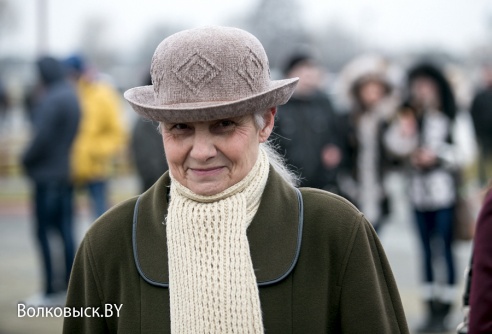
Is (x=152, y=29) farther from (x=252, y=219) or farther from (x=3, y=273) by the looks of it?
(x=252, y=219)

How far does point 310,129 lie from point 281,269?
14.4ft

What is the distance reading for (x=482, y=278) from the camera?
254cm

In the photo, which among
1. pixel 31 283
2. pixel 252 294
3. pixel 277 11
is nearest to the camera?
pixel 252 294

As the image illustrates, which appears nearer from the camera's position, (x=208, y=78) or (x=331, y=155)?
(x=208, y=78)

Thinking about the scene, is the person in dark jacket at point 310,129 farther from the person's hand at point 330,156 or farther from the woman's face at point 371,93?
the woman's face at point 371,93

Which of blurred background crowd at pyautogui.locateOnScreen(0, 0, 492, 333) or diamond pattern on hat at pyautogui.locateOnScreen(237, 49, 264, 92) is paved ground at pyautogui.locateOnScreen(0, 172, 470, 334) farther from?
diamond pattern on hat at pyautogui.locateOnScreen(237, 49, 264, 92)

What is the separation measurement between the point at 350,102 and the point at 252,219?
5048 mm

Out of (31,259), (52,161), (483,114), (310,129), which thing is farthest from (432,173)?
(483,114)

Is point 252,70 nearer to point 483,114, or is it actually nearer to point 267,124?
point 267,124

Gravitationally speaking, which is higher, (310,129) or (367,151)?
(310,129)

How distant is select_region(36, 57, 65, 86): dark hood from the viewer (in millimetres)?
7652

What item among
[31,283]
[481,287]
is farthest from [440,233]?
[481,287]

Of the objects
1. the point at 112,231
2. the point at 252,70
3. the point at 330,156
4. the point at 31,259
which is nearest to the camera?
the point at 252,70

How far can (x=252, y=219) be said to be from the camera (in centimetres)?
264
